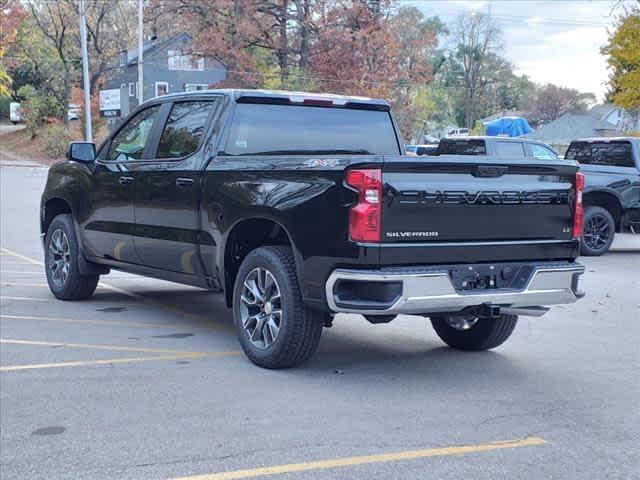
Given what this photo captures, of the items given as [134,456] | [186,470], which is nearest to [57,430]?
[134,456]

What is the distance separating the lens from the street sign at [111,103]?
4591 cm

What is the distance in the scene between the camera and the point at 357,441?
471cm

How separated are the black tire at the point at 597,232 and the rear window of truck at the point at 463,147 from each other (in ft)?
7.16

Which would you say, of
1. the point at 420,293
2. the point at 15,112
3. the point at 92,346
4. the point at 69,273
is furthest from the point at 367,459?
the point at 15,112

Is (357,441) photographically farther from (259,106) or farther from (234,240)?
(259,106)

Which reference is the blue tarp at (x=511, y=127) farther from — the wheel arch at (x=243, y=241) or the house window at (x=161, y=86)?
the house window at (x=161, y=86)

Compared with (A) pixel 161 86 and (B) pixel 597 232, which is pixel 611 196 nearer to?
(B) pixel 597 232

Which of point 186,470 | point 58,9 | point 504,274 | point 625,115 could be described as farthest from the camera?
point 58,9

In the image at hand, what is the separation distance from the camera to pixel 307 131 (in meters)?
7.21

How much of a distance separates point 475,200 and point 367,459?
6.66 feet

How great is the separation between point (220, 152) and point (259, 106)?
57 centimetres

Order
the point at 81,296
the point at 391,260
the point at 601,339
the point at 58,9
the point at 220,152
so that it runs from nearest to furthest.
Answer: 1. the point at 391,260
2. the point at 220,152
3. the point at 601,339
4. the point at 81,296
5. the point at 58,9

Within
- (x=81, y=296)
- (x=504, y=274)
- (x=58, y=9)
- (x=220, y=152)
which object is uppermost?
(x=58, y=9)

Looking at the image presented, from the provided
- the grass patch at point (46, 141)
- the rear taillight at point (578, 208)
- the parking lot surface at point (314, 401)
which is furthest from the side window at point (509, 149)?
the grass patch at point (46, 141)
